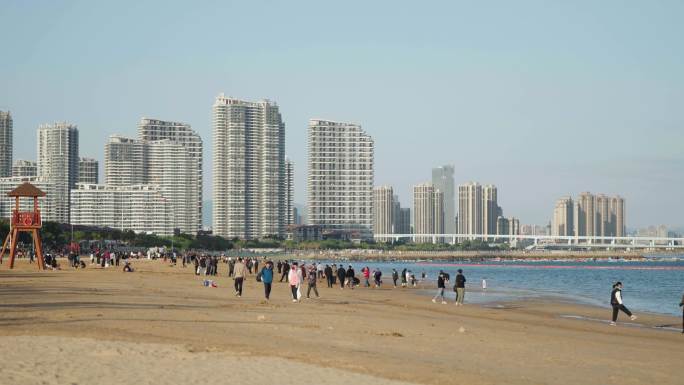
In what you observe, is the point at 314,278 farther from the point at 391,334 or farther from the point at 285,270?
the point at 285,270

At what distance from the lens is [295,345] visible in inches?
726

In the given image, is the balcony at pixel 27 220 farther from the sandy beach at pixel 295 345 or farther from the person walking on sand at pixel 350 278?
the sandy beach at pixel 295 345

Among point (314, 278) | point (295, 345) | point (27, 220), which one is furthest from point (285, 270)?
point (295, 345)

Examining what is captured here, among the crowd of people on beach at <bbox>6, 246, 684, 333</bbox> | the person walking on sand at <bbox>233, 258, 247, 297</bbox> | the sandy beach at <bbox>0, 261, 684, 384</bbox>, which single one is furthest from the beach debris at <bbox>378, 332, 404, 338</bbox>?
the person walking on sand at <bbox>233, 258, 247, 297</bbox>

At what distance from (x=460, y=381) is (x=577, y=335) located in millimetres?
12858

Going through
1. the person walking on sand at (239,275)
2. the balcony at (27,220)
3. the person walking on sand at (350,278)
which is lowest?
the person walking on sand at (350,278)

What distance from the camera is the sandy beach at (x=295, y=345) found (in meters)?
13.8

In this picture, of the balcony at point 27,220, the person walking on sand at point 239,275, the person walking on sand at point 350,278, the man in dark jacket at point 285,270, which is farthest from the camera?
the balcony at point 27,220

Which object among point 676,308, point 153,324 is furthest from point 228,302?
point 676,308

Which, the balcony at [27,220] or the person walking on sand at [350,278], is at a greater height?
the balcony at [27,220]

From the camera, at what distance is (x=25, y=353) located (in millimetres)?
14266

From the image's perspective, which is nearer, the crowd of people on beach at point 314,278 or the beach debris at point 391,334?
the beach debris at point 391,334

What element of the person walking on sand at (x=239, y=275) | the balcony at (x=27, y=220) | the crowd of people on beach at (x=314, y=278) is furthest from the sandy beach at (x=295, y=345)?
the balcony at (x=27, y=220)

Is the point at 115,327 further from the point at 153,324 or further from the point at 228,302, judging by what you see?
the point at 228,302
